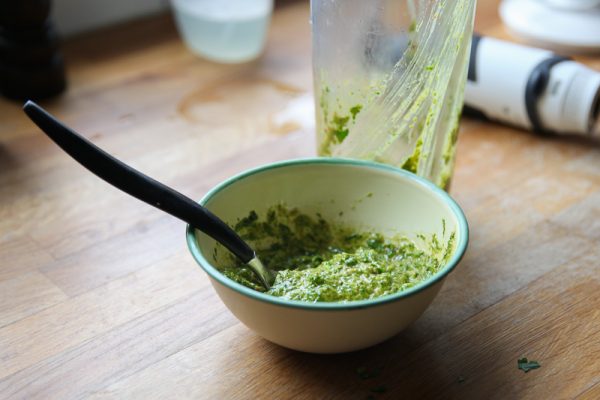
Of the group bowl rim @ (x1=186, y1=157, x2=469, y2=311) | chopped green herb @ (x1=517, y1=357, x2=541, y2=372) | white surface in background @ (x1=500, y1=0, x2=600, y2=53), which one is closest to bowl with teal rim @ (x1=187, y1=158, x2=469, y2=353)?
bowl rim @ (x1=186, y1=157, x2=469, y2=311)

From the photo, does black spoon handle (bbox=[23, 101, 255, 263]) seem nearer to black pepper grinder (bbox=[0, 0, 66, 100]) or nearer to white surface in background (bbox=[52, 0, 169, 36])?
black pepper grinder (bbox=[0, 0, 66, 100])

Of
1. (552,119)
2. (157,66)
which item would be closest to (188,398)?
(552,119)

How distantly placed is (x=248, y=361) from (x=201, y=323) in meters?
0.08

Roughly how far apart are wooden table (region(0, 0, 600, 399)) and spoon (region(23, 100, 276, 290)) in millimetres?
112

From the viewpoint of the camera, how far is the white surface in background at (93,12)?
1.40 metres

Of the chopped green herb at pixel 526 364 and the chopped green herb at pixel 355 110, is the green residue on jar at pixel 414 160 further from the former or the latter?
the chopped green herb at pixel 526 364

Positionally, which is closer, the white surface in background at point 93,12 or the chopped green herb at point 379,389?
the chopped green herb at point 379,389

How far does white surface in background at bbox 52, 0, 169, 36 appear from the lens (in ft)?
4.59

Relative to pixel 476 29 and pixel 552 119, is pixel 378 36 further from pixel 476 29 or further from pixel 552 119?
pixel 476 29

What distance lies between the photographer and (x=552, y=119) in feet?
3.55

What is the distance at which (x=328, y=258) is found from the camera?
81cm

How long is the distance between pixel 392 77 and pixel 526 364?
0.32 m

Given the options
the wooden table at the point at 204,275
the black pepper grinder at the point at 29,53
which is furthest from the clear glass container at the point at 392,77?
the black pepper grinder at the point at 29,53

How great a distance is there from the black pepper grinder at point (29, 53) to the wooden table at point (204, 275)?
3 centimetres
